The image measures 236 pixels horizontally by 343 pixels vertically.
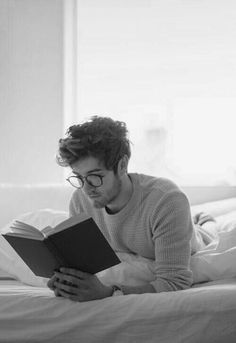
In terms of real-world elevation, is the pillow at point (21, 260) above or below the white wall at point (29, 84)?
below

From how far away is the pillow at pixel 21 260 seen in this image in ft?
7.14

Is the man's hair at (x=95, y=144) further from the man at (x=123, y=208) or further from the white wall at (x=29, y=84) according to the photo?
the white wall at (x=29, y=84)

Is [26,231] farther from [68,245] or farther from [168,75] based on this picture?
[168,75]

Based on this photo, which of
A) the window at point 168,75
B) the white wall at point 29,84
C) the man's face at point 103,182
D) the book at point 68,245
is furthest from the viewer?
the window at point 168,75

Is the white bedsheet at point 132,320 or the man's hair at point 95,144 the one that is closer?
the white bedsheet at point 132,320

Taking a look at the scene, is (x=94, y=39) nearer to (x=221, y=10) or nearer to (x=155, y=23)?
Answer: (x=155, y=23)

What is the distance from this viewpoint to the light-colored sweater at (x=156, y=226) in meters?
1.74

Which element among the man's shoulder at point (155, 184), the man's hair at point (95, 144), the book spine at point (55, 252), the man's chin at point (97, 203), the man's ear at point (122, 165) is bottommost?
the book spine at point (55, 252)

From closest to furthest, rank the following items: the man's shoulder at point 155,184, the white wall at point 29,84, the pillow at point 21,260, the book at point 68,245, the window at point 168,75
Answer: the book at point 68,245 < the man's shoulder at point 155,184 < the pillow at point 21,260 < the white wall at point 29,84 < the window at point 168,75

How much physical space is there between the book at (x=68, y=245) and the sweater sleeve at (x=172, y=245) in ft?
0.60

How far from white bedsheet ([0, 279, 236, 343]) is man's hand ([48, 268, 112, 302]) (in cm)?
2

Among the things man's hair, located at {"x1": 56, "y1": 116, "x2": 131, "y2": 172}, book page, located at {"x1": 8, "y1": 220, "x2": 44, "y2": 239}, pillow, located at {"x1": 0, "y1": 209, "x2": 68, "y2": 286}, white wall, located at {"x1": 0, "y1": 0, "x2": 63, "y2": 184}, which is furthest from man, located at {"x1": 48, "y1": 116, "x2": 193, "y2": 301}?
white wall, located at {"x1": 0, "y1": 0, "x2": 63, "y2": 184}

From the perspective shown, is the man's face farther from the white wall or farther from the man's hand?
the white wall


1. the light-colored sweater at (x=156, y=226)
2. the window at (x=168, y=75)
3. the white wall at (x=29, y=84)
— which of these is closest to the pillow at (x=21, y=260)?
the light-colored sweater at (x=156, y=226)
